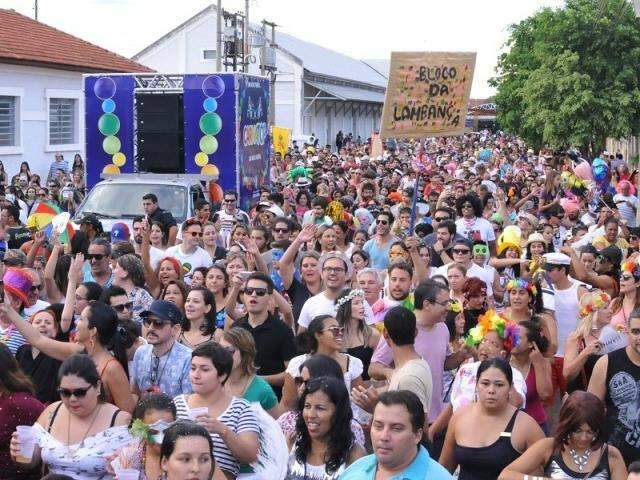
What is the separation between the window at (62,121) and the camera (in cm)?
2991

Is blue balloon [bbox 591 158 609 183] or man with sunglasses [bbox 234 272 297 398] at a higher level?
blue balloon [bbox 591 158 609 183]

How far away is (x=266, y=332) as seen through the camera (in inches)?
287

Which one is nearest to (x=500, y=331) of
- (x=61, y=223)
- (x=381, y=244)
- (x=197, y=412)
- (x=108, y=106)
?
(x=197, y=412)

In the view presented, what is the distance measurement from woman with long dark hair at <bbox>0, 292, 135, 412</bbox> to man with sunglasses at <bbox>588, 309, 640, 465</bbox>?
8.95 ft

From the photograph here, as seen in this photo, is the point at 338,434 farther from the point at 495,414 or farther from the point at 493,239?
the point at 493,239

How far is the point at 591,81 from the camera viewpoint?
33.4m

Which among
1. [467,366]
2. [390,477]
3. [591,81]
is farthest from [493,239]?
[591,81]

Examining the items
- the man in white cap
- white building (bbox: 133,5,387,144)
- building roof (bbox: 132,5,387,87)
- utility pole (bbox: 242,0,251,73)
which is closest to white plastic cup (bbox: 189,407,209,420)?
the man in white cap

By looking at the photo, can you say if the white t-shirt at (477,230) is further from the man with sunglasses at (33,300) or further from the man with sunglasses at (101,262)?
the man with sunglasses at (33,300)

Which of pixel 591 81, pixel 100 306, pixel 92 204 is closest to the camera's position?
pixel 100 306

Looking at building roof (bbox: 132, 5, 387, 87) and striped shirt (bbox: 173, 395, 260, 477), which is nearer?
striped shirt (bbox: 173, 395, 260, 477)

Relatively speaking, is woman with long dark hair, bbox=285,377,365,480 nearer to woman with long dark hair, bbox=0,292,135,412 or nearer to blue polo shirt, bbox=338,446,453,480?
blue polo shirt, bbox=338,446,453,480

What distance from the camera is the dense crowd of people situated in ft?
16.8

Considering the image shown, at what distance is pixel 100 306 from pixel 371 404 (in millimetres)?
1745
